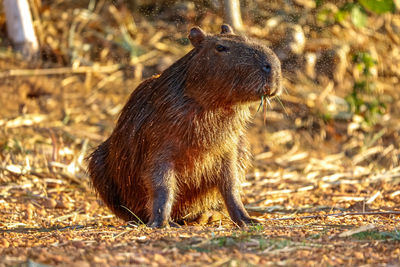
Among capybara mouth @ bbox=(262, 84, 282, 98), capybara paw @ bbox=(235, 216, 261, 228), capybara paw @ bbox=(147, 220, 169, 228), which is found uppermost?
capybara mouth @ bbox=(262, 84, 282, 98)

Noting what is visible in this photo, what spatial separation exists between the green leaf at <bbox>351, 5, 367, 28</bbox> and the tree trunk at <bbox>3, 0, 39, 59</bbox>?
387 centimetres

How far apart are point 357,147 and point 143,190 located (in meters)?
4.07

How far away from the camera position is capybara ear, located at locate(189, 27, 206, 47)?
4.34m

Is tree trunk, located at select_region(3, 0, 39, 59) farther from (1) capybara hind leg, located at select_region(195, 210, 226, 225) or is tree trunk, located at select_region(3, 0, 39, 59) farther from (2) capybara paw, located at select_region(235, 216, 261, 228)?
(2) capybara paw, located at select_region(235, 216, 261, 228)

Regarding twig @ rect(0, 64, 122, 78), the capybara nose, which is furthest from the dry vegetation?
the capybara nose

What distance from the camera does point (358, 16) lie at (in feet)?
25.4

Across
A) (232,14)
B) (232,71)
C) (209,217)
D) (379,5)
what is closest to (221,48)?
(232,71)

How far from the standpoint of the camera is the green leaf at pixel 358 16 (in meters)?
7.71

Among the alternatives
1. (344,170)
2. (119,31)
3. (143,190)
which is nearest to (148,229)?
(143,190)

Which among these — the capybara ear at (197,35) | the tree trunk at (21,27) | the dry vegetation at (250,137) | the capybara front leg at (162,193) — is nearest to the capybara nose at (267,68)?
the capybara ear at (197,35)

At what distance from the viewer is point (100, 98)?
813 centimetres

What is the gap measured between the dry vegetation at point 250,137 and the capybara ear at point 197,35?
2.44 ft

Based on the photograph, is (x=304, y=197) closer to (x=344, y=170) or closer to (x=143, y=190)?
(x=344, y=170)

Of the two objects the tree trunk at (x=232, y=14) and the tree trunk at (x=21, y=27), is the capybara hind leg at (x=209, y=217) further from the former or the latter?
the tree trunk at (x=21, y=27)
